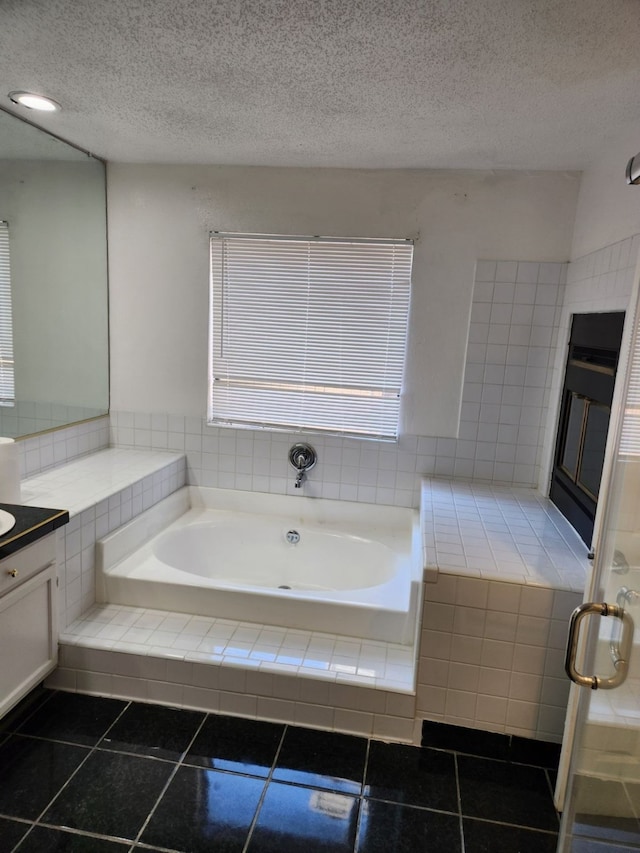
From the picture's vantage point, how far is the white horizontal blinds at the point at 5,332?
2.65m

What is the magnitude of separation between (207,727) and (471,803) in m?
0.98

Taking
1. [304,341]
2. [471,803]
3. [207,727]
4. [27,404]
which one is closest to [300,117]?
[304,341]

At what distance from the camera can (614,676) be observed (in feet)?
3.46

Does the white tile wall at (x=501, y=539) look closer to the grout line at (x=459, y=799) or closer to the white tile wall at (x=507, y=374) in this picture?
the white tile wall at (x=507, y=374)

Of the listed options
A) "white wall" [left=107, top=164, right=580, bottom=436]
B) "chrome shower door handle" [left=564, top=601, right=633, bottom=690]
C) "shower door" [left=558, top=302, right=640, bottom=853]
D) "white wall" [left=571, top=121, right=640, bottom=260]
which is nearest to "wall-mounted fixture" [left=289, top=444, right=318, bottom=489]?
"white wall" [left=107, top=164, right=580, bottom=436]

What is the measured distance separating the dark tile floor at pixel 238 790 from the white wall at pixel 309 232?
1743 millimetres

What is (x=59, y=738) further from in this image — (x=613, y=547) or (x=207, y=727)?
(x=613, y=547)

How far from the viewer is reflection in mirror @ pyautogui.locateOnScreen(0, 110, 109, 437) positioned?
2605 mm

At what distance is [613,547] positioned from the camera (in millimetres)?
1195

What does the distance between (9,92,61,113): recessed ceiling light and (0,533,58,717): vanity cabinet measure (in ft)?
5.97

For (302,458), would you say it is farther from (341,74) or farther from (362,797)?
(341,74)

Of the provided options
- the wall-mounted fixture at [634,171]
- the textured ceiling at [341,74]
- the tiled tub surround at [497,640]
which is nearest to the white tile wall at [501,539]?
the tiled tub surround at [497,640]

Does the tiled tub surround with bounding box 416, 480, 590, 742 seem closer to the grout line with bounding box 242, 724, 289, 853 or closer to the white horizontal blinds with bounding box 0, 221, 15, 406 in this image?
the grout line with bounding box 242, 724, 289, 853

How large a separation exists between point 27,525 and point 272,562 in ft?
5.17
